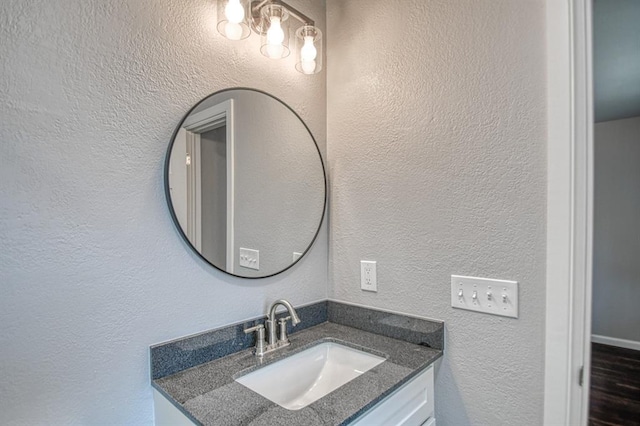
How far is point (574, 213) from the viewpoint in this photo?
0.95 m

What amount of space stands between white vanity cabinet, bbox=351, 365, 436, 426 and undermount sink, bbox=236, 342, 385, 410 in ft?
0.47

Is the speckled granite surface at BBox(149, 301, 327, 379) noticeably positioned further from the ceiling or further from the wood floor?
the wood floor

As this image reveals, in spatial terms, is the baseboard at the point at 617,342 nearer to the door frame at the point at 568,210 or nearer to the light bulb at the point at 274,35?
the door frame at the point at 568,210

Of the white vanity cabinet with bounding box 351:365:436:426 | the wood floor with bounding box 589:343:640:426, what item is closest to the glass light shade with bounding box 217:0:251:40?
the white vanity cabinet with bounding box 351:365:436:426

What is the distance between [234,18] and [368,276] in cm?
107

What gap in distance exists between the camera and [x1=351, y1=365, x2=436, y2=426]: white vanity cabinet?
2.94 feet

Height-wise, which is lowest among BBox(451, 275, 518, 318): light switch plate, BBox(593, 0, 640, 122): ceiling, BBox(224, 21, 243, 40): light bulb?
BBox(451, 275, 518, 318): light switch plate

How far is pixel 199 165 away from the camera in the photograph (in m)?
1.12

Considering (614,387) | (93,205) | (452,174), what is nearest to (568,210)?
(452,174)

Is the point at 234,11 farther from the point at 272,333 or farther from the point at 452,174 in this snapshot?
the point at 272,333

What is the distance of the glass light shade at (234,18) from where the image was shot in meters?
1.09

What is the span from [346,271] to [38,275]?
1.05m

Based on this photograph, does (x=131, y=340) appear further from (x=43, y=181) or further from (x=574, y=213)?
(x=574, y=213)

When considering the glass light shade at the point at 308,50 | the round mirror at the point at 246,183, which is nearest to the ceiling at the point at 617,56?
the glass light shade at the point at 308,50
